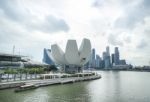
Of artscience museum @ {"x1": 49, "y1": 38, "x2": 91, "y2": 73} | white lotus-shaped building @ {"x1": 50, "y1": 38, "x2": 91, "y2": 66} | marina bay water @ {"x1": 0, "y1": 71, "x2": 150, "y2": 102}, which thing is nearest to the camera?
marina bay water @ {"x1": 0, "y1": 71, "x2": 150, "y2": 102}

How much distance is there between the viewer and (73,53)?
60719 millimetres

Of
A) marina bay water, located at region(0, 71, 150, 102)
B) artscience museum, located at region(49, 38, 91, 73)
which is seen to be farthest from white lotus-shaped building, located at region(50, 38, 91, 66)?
marina bay water, located at region(0, 71, 150, 102)

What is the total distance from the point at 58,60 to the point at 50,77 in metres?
26.7

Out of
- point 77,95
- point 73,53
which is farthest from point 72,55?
point 77,95

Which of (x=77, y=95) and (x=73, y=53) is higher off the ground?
(x=73, y=53)

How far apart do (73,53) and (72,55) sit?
2.87ft

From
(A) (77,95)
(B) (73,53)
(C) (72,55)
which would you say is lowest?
(A) (77,95)

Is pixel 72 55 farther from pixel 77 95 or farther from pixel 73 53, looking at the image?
pixel 77 95

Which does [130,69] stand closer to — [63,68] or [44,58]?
[44,58]

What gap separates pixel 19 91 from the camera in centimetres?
2603

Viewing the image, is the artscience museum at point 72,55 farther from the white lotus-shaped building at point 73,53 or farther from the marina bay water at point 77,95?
the marina bay water at point 77,95

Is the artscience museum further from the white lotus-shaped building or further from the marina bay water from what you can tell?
the marina bay water

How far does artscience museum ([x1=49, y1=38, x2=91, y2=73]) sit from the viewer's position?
6034 cm

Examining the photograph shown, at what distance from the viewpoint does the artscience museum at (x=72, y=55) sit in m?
60.3
